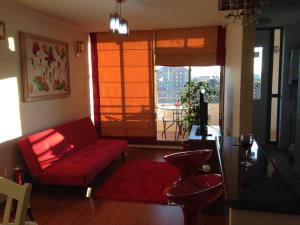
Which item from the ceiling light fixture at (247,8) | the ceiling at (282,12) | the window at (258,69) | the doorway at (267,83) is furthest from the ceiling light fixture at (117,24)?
the window at (258,69)

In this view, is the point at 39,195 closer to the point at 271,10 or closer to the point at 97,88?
the point at 97,88

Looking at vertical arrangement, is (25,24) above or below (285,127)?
above

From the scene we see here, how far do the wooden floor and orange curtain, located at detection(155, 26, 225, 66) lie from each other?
2959 mm

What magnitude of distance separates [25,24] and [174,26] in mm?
2581

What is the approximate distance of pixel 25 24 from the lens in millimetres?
3551

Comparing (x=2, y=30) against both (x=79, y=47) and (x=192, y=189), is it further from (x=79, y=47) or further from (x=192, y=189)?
(x=192, y=189)

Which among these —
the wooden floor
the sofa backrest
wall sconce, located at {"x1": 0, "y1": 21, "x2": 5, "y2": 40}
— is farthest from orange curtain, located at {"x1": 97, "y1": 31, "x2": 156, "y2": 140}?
wall sconce, located at {"x1": 0, "y1": 21, "x2": 5, "y2": 40}

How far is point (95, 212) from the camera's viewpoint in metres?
2.98

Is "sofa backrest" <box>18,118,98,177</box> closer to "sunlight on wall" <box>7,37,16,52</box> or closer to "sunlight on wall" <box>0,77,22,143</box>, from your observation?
"sunlight on wall" <box>0,77,22,143</box>

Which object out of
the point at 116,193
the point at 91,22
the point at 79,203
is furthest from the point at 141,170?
the point at 91,22

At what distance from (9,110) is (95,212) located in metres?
1.65

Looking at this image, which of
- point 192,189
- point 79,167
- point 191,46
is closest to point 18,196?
point 192,189

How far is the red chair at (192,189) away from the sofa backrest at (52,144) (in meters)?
1.88

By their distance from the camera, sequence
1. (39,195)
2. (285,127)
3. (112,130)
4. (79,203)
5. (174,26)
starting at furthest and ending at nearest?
(112,130), (285,127), (174,26), (39,195), (79,203)
